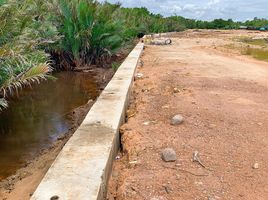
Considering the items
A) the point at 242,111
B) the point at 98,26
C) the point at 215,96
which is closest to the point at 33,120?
the point at 215,96

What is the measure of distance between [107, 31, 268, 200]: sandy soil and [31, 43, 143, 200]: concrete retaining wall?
22cm

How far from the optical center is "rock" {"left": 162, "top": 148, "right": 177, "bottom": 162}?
4094 mm

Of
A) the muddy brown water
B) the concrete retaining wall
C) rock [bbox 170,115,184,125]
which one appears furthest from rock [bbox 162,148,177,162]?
the muddy brown water

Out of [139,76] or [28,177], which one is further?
[139,76]

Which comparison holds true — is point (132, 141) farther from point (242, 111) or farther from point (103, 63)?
point (103, 63)

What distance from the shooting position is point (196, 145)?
4465 millimetres

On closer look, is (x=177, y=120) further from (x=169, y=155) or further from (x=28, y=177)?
(x=28, y=177)

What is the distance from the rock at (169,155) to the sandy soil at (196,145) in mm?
48

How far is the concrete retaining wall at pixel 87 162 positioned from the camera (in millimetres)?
3162

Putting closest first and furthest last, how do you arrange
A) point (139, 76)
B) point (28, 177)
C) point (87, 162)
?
point (87, 162) → point (28, 177) → point (139, 76)

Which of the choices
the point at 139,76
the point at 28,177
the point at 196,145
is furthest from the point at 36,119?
the point at 196,145

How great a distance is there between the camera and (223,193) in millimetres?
3482

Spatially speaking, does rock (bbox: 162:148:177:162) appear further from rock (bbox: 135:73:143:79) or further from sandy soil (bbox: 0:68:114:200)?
rock (bbox: 135:73:143:79)

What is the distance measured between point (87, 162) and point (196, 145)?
4.41 feet
